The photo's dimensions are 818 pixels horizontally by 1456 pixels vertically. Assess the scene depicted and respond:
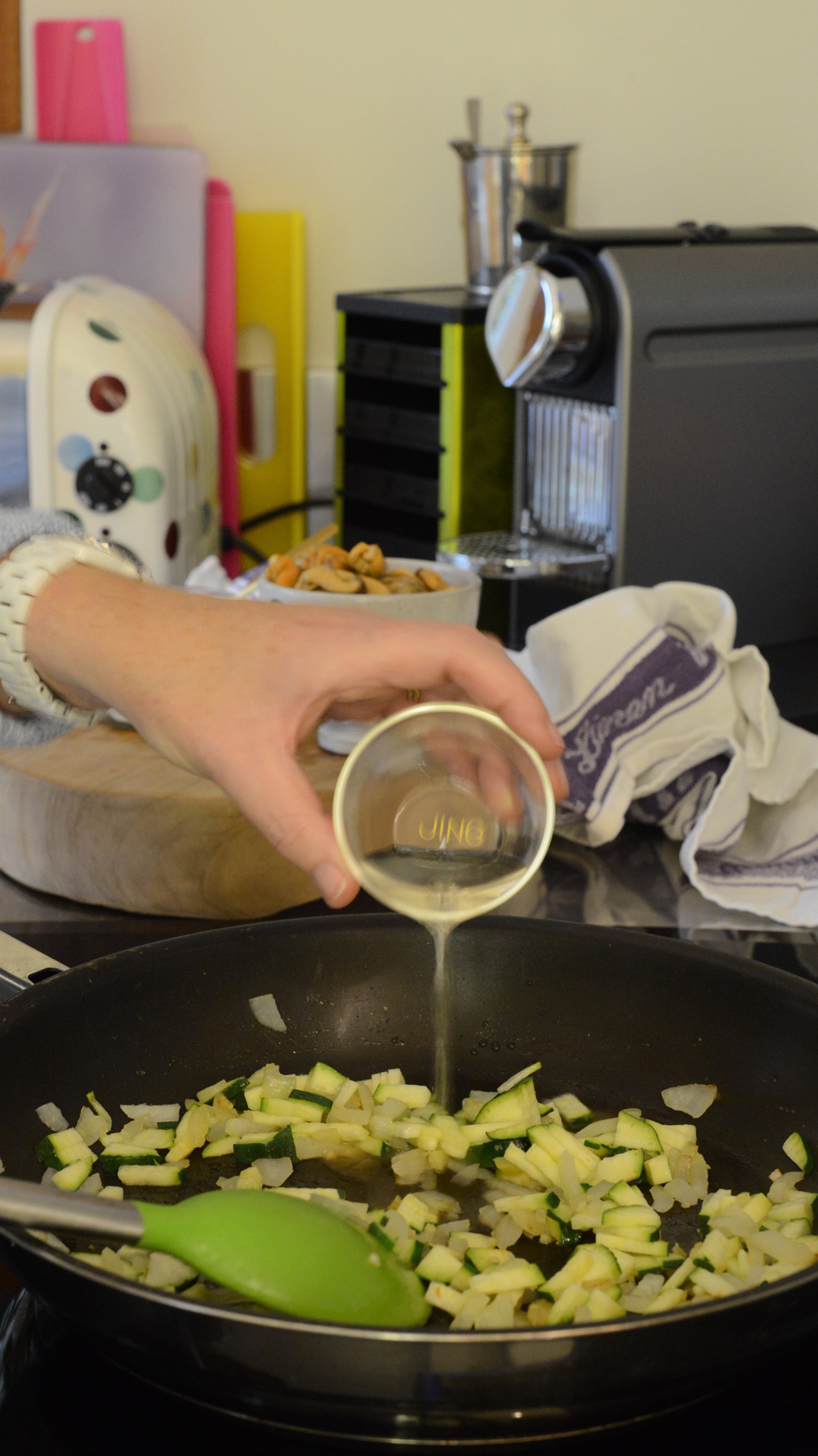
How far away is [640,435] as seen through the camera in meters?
1.35

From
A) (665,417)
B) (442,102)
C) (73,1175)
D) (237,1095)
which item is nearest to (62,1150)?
(73,1175)

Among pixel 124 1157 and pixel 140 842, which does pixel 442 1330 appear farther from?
pixel 140 842

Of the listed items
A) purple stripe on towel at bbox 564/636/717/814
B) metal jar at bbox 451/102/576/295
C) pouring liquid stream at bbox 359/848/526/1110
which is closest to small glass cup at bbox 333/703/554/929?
pouring liquid stream at bbox 359/848/526/1110

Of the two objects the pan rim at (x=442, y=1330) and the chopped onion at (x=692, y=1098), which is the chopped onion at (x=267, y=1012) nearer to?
the chopped onion at (x=692, y=1098)

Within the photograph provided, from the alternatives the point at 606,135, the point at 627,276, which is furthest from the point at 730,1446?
the point at 606,135

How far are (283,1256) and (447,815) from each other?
251 mm

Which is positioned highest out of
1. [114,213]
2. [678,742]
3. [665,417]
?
[114,213]

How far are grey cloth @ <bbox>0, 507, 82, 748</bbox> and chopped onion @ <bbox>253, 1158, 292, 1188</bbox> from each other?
1.01ft

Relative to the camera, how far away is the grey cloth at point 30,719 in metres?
0.91

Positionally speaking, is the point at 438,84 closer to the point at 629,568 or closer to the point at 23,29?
the point at 23,29

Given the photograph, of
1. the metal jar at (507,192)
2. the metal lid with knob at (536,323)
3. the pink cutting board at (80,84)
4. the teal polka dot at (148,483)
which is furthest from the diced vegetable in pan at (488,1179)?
the pink cutting board at (80,84)

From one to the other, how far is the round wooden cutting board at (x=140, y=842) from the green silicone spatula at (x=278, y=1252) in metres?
0.42

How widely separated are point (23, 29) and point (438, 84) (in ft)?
1.95

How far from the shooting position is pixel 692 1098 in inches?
32.8
